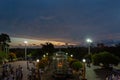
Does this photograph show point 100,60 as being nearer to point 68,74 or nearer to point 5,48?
point 68,74

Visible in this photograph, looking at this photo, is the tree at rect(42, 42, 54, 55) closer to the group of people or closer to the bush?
the bush

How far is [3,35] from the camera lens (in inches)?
2844

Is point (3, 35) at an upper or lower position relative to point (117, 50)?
upper

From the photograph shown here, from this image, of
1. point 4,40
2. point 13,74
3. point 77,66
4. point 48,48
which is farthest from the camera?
point 4,40

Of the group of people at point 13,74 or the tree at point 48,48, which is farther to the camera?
the tree at point 48,48

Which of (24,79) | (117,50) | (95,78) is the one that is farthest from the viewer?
(117,50)

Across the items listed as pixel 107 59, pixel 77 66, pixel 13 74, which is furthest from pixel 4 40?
pixel 13 74

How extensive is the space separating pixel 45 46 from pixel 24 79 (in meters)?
31.2

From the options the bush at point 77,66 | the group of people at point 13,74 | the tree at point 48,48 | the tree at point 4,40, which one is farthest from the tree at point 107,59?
the tree at point 4,40

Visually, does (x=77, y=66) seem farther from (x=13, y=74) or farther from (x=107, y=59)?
(x=13, y=74)

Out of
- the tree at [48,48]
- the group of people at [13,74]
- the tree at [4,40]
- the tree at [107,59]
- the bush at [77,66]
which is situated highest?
the tree at [4,40]

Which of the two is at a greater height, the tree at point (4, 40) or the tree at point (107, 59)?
the tree at point (4, 40)

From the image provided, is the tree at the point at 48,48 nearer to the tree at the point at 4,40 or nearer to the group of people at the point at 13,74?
the tree at the point at 4,40

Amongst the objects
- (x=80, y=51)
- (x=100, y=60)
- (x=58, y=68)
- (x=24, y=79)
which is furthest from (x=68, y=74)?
(x=80, y=51)
